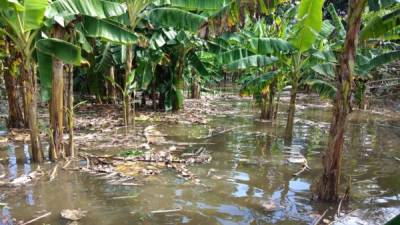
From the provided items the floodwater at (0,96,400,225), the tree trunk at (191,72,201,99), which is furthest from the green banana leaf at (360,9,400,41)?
the tree trunk at (191,72,201,99)

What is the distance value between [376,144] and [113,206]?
8.50 metres

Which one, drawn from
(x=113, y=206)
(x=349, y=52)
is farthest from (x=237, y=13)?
(x=113, y=206)

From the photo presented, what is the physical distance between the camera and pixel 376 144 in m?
12.1

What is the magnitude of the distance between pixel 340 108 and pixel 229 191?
2.40 metres

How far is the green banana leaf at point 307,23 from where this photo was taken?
27.9ft

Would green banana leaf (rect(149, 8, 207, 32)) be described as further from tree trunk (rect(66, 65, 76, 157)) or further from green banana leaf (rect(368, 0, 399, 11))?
green banana leaf (rect(368, 0, 399, 11))

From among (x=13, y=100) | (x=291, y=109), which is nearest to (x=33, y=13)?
(x=13, y=100)

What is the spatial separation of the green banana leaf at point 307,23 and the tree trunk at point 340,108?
246 centimetres

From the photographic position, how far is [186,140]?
39.0ft

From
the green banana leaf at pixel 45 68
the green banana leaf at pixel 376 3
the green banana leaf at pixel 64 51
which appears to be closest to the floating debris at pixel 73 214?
the green banana leaf at pixel 64 51

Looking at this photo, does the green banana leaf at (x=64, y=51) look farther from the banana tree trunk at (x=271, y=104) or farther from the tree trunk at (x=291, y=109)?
the banana tree trunk at (x=271, y=104)

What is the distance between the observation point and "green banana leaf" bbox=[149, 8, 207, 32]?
1139 cm

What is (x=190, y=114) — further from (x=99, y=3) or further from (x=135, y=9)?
(x=99, y=3)

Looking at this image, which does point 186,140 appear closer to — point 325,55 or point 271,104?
point 325,55
